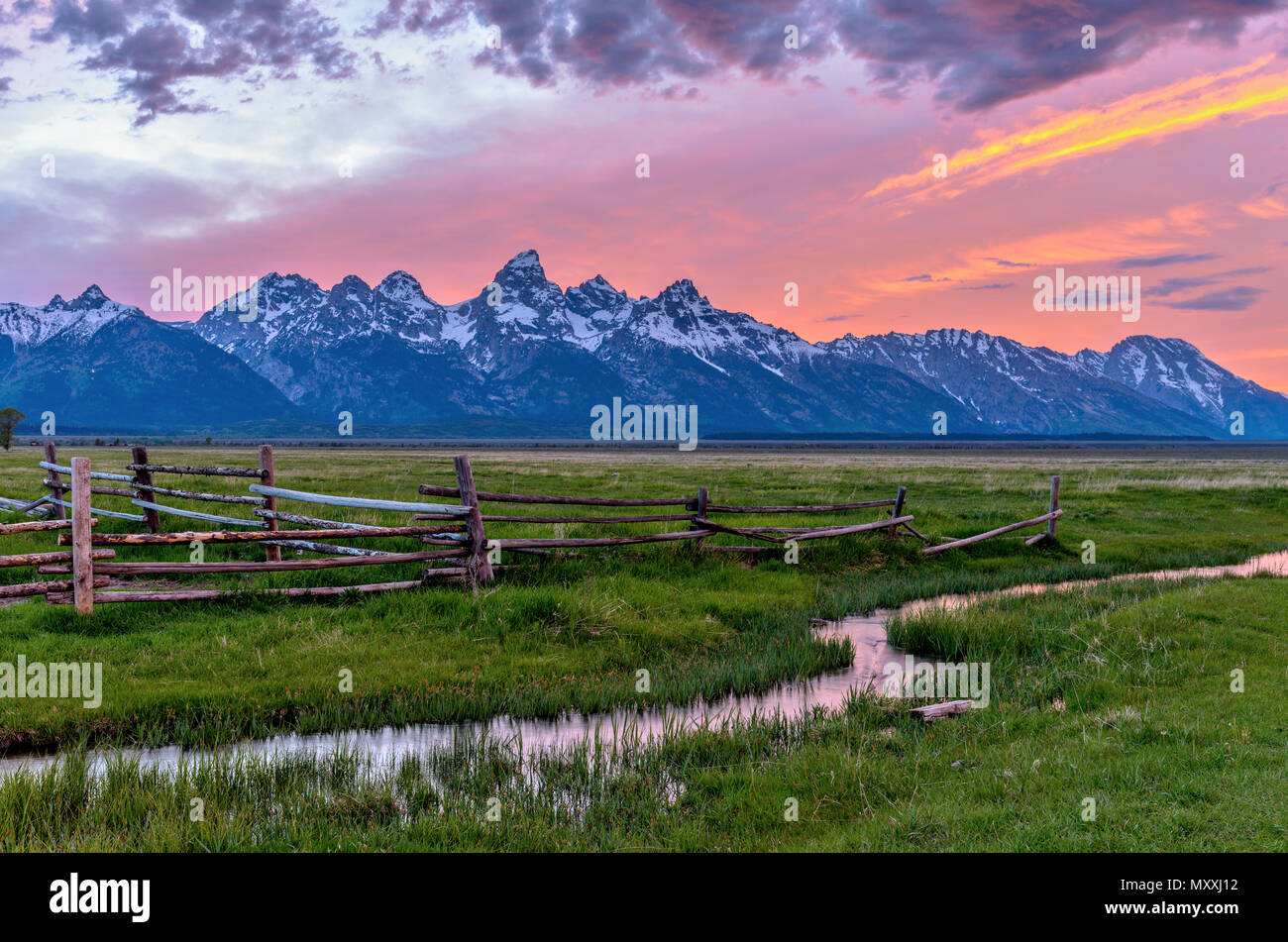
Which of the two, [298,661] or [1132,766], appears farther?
[298,661]

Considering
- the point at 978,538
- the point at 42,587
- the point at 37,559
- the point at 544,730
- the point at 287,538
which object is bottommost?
the point at 544,730

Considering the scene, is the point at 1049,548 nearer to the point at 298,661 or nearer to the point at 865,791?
the point at 865,791

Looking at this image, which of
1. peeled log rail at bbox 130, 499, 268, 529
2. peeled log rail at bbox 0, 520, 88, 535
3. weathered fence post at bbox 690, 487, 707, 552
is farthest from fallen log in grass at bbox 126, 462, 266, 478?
weathered fence post at bbox 690, 487, 707, 552

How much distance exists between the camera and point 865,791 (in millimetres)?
6051

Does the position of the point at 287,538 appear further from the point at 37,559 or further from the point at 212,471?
the point at 37,559

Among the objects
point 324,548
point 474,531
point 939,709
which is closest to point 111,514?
point 324,548

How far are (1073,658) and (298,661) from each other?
9714 mm

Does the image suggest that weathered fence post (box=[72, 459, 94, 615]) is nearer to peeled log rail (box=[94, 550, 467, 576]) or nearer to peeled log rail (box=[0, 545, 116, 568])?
peeled log rail (box=[94, 550, 467, 576])

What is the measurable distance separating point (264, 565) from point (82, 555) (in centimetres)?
210

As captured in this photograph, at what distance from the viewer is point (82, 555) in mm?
9562

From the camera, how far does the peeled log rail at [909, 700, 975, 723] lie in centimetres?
781

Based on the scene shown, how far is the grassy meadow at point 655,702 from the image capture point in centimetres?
523

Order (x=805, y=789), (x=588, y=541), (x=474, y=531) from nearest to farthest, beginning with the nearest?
1. (x=805, y=789)
2. (x=474, y=531)
3. (x=588, y=541)
